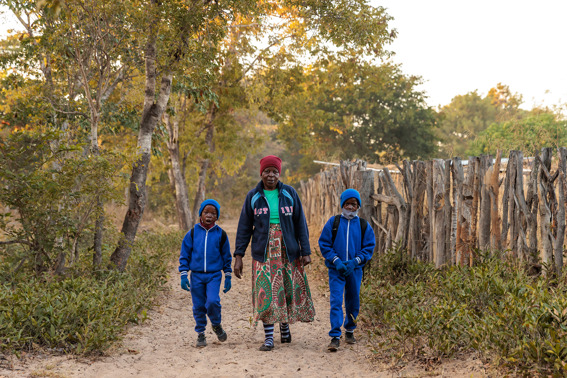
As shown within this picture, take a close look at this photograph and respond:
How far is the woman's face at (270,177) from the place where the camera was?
4.98m

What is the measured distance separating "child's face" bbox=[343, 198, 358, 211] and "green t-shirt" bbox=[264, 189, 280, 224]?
70 cm

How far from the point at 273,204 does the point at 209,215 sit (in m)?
0.70

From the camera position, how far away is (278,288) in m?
4.95

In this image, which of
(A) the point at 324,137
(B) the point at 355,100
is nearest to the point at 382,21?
(B) the point at 355,100

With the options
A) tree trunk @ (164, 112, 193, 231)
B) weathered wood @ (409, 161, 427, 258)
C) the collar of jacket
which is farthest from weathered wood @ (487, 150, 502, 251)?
tree trunk @ (164, 112, 193, 231)

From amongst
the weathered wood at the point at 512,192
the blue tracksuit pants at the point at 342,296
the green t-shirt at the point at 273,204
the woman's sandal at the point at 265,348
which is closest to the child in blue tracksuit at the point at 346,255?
the blue tracksuit pants at the point at 342,296

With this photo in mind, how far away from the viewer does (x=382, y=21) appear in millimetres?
10266

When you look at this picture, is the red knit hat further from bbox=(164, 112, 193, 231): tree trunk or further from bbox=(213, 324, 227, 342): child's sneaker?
bbox=(164, 112, 193, 231): tree trunk

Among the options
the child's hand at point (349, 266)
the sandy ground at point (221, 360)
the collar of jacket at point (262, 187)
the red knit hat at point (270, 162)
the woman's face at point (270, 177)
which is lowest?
the sandy ground at point (221, 360)

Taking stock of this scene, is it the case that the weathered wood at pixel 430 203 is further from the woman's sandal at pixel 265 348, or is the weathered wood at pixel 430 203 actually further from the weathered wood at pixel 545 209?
the woman's sandal at pixel 265 348

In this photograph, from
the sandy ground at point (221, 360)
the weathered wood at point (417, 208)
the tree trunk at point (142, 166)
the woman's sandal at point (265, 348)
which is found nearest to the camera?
the sandy ground at point (221, 360)

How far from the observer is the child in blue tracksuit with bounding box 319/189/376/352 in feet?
16.4

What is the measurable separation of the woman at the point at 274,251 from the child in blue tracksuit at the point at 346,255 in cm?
25

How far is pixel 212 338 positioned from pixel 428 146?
1094 inches
